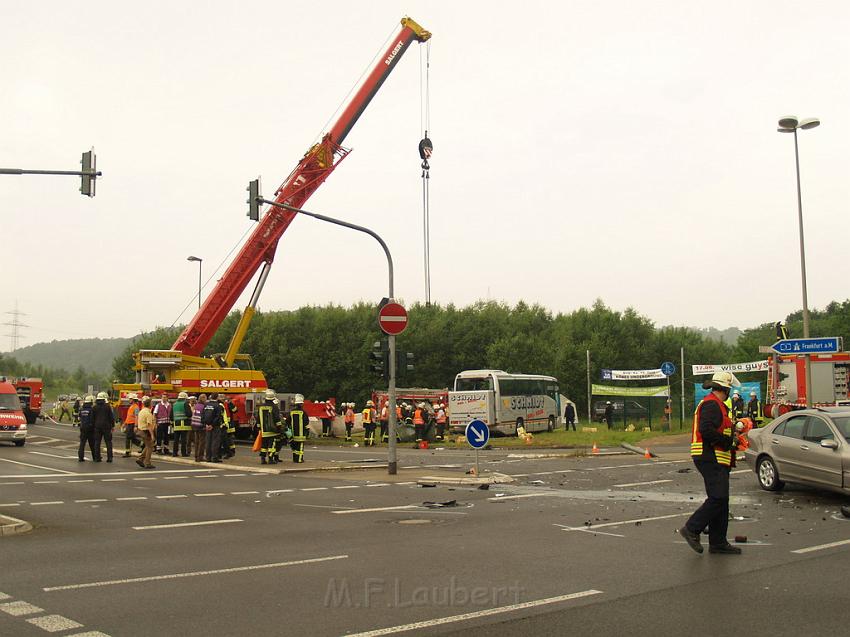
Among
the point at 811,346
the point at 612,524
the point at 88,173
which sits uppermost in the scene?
the point at 88,173

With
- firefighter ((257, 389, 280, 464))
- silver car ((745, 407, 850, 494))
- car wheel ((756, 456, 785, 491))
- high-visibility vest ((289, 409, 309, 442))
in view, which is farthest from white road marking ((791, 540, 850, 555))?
firefighter ((257, 389, 280, 464))

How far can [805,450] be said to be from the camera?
13.0m

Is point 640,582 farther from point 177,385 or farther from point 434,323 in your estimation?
point 434,323

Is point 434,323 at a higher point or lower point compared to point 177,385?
higher

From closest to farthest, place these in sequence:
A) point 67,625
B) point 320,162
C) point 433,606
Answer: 1. point 67,625
2. point 433,606
3. point 320,162

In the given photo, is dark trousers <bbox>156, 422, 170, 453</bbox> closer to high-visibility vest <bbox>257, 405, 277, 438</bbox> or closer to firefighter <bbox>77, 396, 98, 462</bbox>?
firefighter <bbox>77, 396, 98, 462</bbox>

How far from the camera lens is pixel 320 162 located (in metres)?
29.2

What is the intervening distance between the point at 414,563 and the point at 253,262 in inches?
881

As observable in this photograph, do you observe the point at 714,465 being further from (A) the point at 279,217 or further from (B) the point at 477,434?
(A) the point at 279,217

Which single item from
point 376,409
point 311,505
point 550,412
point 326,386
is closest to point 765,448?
point 311,505

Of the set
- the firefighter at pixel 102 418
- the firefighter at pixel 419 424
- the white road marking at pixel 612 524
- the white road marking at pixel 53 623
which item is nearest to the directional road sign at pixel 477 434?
the white road marking at pixel 612 524

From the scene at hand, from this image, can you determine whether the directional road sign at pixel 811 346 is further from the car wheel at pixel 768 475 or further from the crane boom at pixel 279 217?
the crane boom at pixel 279 217

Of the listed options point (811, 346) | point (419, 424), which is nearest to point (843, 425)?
point (811, 346)

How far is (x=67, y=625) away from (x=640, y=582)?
178 inches
